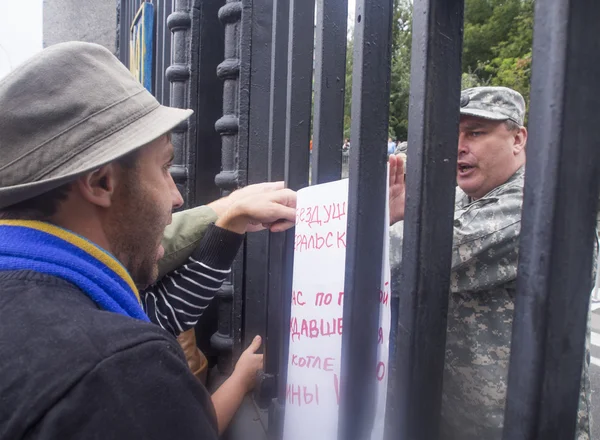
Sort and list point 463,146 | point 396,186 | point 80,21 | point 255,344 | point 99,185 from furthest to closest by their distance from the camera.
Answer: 1. point 80,21
2. point 463,146
3. point 255,344
4. point 396,186
5. point 99,185

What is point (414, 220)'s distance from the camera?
964 millimetres

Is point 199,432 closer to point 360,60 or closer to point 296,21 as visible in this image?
point 360,60

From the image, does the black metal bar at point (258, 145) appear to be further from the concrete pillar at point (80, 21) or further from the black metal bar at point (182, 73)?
the concrete pillar at point (80, 21)

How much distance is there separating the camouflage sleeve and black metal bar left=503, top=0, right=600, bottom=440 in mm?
1013

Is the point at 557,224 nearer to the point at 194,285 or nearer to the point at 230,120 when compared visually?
the point at 194,285

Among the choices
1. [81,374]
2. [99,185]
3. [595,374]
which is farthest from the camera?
[595,374]

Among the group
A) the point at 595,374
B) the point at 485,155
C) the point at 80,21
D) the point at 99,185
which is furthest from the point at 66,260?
the point at 595,374

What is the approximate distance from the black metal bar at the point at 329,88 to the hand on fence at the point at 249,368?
796 mm

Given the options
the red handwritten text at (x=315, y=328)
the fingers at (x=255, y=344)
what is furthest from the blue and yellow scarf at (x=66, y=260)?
the fingers at (x=255, y=344)

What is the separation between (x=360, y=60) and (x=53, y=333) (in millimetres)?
775

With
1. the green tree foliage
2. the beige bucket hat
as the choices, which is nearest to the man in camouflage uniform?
the beige bucket hat

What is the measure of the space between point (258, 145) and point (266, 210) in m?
0.52

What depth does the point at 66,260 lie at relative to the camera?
1.06 m

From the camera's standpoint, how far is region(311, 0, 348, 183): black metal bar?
52.0 inches
